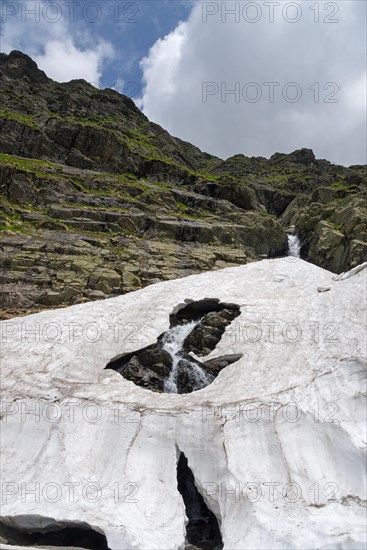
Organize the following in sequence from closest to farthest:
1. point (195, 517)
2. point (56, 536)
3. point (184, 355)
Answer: point (56, 536)
point (195, 517)
point (184, 355)

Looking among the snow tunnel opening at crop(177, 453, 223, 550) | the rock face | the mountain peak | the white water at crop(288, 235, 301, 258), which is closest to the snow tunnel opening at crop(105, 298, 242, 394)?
the rock face

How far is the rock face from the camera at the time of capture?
10.2 m

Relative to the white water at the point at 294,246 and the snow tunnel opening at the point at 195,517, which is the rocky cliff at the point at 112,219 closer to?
the white water at the point at 294,246

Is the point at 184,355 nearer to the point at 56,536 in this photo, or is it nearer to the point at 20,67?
the point at 56,536

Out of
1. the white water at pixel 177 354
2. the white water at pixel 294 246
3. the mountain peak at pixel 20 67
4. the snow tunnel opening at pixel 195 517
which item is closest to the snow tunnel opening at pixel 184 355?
the white water at pixel 177 354

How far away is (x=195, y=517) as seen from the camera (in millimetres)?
11891

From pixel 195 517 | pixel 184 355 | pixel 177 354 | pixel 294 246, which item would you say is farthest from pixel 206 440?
pixel 294 246

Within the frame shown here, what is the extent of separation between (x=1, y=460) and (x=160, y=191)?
67375mm

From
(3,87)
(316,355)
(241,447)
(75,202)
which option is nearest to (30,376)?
(241,447)

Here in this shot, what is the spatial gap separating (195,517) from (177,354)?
732cm

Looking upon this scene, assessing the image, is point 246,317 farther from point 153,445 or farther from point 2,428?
point 2,428

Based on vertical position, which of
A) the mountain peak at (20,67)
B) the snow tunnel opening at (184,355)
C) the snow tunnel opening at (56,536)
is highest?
the mountain peak at (20,67)

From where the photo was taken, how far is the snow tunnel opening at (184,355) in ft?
53.9

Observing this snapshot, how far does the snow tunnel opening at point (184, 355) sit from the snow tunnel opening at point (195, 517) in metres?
4.32
